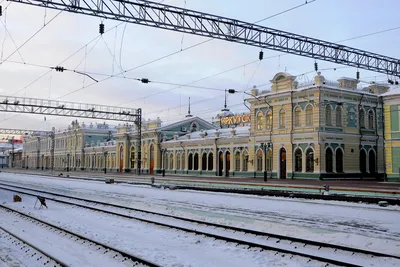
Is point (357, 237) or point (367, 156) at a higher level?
point (367, 156)

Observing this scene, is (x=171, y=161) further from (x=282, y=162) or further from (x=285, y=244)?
(x=285, y=244)

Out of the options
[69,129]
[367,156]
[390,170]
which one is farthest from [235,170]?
[69,129]

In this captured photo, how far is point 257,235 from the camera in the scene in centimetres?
1140

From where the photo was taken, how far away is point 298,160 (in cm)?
4000

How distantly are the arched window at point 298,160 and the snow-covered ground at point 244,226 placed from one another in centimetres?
1989

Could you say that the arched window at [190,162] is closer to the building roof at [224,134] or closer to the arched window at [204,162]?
the building roof at [224,134]

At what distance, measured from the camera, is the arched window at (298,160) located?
39.6 metres

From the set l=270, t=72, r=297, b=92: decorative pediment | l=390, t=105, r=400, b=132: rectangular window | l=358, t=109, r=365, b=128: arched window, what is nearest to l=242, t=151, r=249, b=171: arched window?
l=270, t=72, r=297, b=92: decorative pediment

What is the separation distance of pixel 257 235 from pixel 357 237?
2.46 m

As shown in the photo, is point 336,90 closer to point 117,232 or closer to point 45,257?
point 117,232

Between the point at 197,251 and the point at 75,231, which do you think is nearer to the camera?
the point at 197,251

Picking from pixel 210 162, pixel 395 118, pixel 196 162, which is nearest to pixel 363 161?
pixel 395 118

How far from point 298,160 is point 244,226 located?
92.1 feet

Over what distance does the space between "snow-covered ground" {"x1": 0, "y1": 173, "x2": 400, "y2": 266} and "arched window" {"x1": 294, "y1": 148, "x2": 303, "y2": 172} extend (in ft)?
65.3
